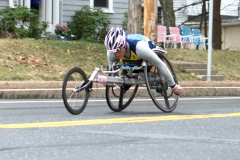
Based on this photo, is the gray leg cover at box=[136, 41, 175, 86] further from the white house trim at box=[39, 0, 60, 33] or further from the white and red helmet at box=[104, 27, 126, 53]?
the white house trim at box=[39, 0, 60, 33]

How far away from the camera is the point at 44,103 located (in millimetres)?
11062

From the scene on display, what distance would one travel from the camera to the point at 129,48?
8.88 metres

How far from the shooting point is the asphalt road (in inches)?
229

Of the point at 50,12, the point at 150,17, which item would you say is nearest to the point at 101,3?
the point at 50,12

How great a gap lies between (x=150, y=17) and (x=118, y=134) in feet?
33.3

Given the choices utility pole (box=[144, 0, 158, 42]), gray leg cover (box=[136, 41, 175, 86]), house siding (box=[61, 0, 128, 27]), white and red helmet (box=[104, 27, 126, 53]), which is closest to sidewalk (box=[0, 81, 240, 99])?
utility pole (box=[144, 0, 158, 42])

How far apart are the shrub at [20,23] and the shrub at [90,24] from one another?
2.49 meters

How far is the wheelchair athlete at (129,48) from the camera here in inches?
343

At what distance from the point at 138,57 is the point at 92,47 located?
34.8 feet

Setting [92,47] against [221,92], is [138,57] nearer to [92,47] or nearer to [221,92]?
[221,92]

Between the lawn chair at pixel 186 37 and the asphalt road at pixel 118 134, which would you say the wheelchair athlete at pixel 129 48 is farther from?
the lawn chair at pixel 186 37

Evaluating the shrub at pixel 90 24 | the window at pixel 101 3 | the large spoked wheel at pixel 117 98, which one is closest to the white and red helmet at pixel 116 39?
the large spoked wheel at pixel 117 98

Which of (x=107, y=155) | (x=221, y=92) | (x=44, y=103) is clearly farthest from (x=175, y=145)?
(x=221, y=92)

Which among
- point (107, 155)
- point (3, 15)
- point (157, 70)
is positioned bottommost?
point (107, 155)
